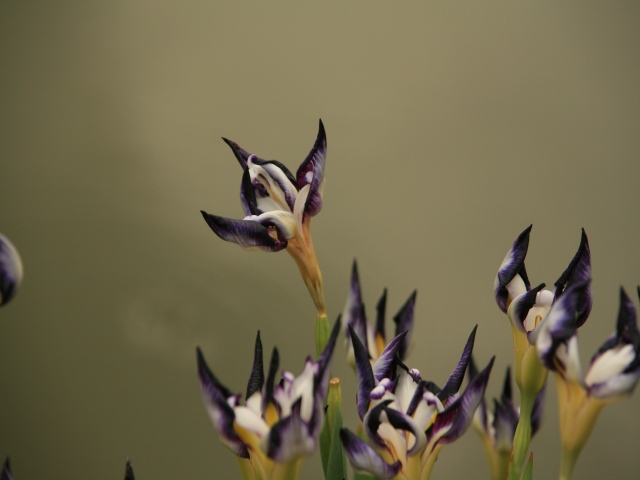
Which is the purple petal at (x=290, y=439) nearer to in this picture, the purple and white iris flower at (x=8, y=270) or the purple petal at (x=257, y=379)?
the purple petal at (x=257, y=379)

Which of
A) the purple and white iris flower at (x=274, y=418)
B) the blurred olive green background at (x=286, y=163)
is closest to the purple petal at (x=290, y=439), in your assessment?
the purple and white iris flower at (x=274, y=418)

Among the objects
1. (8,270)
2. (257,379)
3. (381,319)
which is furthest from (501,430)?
(8,270)

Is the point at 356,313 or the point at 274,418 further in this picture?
the point at 356,313

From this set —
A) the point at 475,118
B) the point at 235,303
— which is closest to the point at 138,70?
the point at 235,303

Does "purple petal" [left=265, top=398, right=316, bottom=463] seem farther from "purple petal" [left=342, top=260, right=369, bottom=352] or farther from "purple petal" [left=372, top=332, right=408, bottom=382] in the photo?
"purple petal" [left=342, top=260, right=369, bottom=352]

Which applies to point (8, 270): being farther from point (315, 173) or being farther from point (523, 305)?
point (523, 305)

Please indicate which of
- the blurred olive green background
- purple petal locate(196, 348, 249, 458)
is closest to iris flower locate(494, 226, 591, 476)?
purple petal locate(196, 348, 249, 458)
